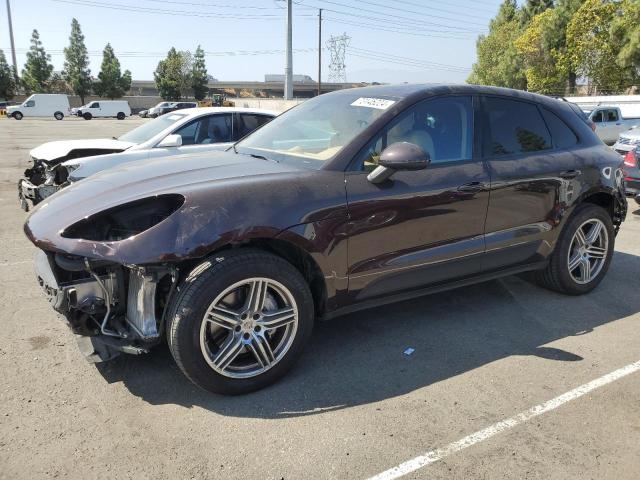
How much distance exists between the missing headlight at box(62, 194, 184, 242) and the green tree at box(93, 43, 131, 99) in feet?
283

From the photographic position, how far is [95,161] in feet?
22.3

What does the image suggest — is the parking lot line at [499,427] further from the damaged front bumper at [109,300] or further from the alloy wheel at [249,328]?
the damaged front bumper at [109,300]

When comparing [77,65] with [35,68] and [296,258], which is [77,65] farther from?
[296,258]

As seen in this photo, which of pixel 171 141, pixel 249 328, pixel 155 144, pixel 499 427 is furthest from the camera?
pixel 155 144

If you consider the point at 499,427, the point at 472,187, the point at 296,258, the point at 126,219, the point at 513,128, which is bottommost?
the point at 499,427

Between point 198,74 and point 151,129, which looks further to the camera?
point 198,74

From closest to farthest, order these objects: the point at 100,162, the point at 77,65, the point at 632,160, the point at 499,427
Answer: the point at 499,427, the point at 100,162, the point at 632,160, the point at 77,65

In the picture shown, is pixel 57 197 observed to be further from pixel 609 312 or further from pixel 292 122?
pixel 609 312

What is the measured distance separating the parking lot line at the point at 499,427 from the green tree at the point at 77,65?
86.4 m

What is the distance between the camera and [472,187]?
144 inches

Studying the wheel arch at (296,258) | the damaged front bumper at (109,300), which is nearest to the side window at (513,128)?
the wheel arch at (296,258)

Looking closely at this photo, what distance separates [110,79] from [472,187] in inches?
3404

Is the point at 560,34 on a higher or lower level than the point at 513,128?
higher

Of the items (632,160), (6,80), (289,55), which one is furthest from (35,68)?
(632,160)
